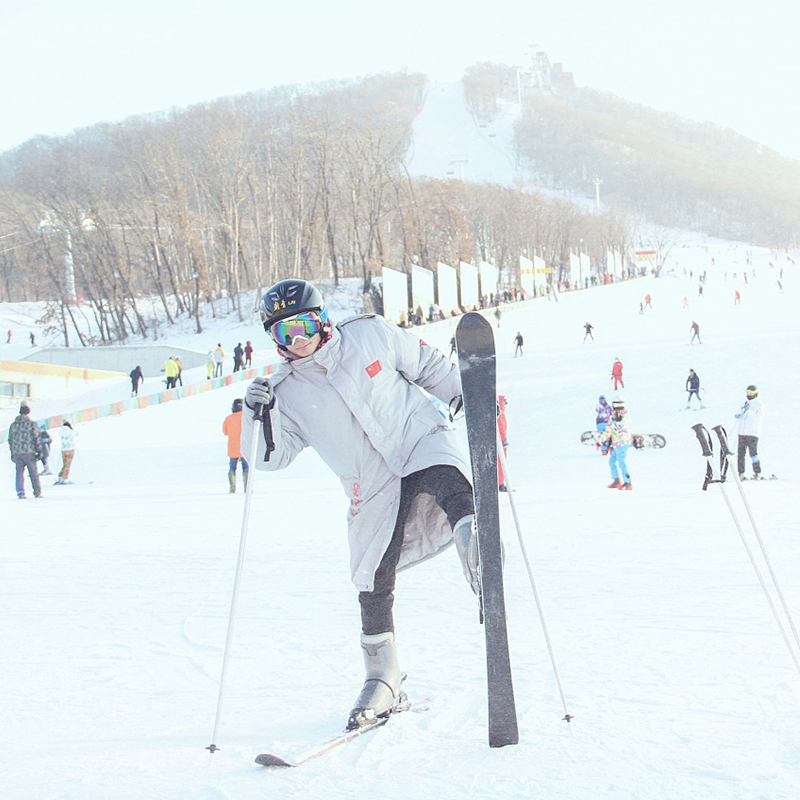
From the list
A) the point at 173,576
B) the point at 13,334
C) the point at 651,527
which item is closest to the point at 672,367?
the point at 651,527

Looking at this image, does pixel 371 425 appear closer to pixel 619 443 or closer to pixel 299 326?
pixel 299 326

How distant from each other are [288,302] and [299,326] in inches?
3.5

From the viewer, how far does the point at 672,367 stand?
27.9 meters

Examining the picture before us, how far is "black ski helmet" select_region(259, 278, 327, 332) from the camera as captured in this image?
129 inches

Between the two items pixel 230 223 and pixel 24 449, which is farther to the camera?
pixel 230 223

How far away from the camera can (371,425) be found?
10.9ft

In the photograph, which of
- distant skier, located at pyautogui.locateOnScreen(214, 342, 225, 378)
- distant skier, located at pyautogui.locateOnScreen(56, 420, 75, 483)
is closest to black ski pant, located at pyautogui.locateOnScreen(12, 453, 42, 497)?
distant skier, located at pyautogui.locateOnScreen(56, 420, 75, 483)

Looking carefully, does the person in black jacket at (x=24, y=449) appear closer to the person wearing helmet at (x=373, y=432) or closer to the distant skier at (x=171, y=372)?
the person wearing helmet at (x=373, y=432)

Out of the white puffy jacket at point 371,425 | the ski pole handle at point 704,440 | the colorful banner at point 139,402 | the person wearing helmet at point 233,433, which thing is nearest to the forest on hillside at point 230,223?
the colorful banner at point 139,402

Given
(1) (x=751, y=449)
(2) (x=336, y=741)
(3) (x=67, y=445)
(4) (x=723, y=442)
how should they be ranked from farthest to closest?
(3) (x=67, y=445) < (1) (x=751, y=449) < (4) (x=723, y=442) < (2) (x=336, y=741)

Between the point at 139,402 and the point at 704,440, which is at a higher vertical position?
the point at 139,402

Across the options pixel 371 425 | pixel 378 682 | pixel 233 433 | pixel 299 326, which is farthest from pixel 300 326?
pixel 233 433

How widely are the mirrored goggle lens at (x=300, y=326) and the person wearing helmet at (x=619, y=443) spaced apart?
8.63 metres

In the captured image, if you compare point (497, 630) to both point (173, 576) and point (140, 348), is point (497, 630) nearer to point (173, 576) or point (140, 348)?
point (173, 576)
